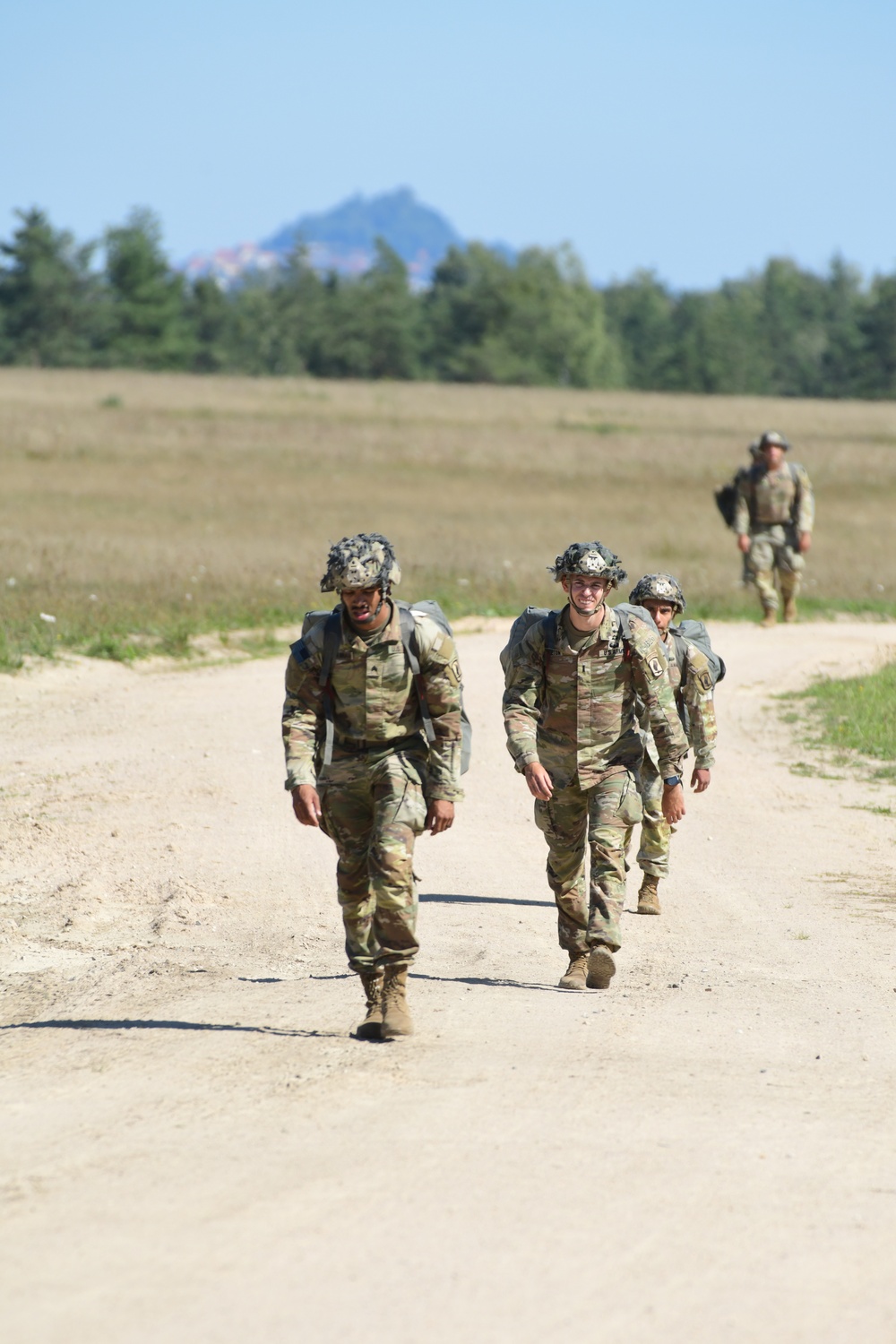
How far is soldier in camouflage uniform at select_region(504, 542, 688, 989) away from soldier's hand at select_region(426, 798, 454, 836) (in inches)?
22.4

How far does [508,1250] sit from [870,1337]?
36.2 inches

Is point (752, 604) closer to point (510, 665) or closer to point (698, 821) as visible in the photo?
point (698, 821)

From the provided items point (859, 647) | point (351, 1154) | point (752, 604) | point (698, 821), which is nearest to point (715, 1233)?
point (351, 1154)

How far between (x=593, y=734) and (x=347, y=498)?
2399 cm

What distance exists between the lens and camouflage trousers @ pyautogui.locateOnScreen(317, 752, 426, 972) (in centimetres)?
605

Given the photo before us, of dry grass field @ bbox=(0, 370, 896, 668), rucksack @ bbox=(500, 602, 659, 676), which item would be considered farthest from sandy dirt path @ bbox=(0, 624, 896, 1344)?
dry grass field @ bbox=(0, 370, 896, 668)

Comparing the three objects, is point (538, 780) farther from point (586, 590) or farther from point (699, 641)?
point (699, 641)

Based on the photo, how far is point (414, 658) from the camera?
6039 millimetres

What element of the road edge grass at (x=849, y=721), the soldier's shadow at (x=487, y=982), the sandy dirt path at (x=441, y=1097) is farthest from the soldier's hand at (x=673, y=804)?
the road edge grass at (x=849, y=721)

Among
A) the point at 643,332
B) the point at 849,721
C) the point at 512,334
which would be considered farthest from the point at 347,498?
the point at 643,332

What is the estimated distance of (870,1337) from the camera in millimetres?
3863

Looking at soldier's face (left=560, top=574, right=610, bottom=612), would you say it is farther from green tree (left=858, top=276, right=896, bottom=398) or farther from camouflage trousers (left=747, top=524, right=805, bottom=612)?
green tree (left=858, top=276, right=896, bottom=398)

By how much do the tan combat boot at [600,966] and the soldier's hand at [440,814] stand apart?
111 cm

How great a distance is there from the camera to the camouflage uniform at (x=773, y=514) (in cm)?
1772
